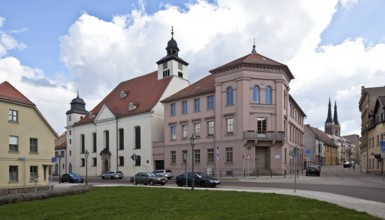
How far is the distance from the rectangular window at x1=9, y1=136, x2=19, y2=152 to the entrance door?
27.1m

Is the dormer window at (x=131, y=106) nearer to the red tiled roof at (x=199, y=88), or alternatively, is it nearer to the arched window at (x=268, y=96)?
the red tiled roof at (x=199, y=88)

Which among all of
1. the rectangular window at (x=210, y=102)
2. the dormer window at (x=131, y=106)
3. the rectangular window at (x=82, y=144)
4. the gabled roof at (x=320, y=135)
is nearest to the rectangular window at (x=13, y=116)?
the rectangular window at (x=210, y=102)

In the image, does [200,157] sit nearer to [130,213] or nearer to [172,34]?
[172,34]

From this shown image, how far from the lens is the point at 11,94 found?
3747 cm

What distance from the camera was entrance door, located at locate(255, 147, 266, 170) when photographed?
160ft

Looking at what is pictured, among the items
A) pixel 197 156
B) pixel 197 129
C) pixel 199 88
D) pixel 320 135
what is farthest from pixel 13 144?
pixel 320 135

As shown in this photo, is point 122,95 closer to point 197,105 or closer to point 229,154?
point 197,105

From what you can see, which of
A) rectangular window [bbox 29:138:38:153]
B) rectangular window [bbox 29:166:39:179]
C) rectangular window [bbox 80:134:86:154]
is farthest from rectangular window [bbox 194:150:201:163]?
Answer: rectangular window [bbox 80:134:86:154]

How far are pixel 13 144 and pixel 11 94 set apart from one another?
4.74m

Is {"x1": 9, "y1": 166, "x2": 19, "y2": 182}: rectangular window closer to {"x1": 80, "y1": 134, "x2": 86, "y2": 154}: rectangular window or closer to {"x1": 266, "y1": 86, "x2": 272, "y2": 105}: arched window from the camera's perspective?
{"x1": 266, "y1": 86, "x2": 272, "y2": 105}: arched window

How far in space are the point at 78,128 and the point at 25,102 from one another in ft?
130

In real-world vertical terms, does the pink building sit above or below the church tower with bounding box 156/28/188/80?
below

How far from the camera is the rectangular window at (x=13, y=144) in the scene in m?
36.7

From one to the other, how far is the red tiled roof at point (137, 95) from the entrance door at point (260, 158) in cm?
2023
